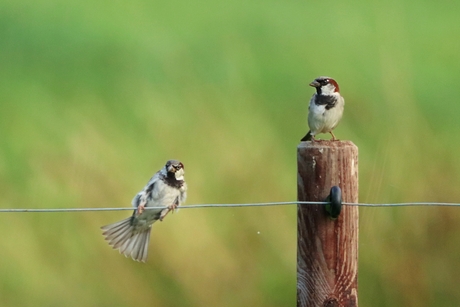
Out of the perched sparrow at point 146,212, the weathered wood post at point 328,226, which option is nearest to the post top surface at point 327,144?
the weathered wood post at point 328,226

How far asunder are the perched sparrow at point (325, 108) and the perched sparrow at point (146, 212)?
599 millimetres

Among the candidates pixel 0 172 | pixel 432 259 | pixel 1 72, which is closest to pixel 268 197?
pixel 432 259

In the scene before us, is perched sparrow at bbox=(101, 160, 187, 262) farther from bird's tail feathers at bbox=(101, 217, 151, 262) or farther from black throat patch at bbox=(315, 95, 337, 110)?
black throat patch at bbox=(315, 95, 337, 110)

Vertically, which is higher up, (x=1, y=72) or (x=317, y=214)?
(x=1, y=72)

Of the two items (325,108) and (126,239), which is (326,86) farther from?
(126,239)

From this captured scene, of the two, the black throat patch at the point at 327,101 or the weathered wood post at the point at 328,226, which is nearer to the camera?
the weathered wood post at the point at 328,226

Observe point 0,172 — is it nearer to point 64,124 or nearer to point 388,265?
point 64,124

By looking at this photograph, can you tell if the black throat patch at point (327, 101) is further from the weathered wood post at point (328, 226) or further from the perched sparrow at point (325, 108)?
the weathered wood post at point (328, 226)

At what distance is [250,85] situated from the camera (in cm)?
378

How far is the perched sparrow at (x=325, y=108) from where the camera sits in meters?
2.97

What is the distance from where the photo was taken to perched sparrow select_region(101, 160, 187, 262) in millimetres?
3002

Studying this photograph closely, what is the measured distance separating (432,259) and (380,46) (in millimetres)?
1241

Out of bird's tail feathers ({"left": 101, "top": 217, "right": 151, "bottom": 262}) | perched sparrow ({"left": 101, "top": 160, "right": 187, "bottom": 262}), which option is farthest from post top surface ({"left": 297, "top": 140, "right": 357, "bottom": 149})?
bird's tail feathers ({"left": 101, "top": 217, "right": 151, "bottom": 262})

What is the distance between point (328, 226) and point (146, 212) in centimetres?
137
